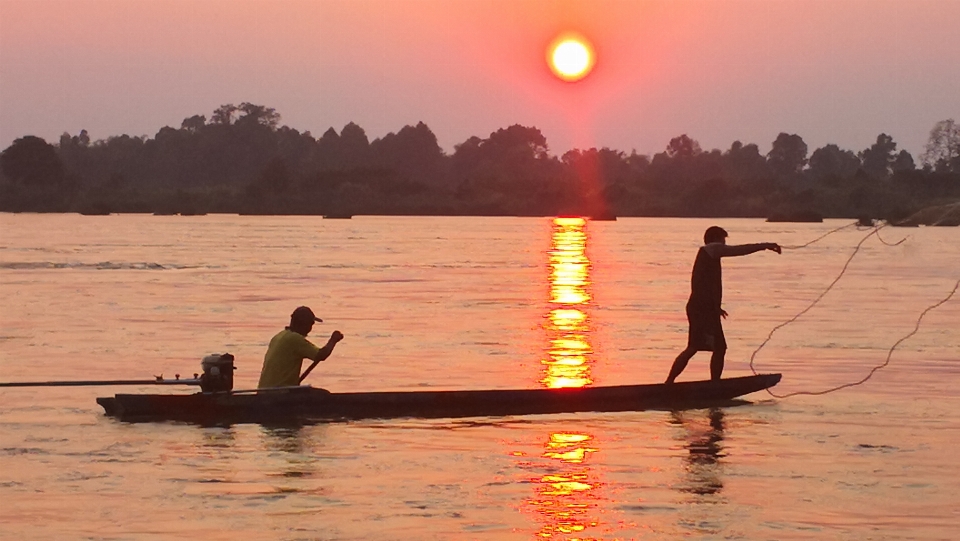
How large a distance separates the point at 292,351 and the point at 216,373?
0.86 m

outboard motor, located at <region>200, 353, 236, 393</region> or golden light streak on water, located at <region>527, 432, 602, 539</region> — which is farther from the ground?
outboard motor, located at <region>200, 353, 236, 393</region>

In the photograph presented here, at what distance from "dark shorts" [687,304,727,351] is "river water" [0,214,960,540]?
2.68 feet

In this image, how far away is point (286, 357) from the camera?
639 inches

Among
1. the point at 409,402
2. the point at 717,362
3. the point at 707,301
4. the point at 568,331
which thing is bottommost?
the point at 409,402

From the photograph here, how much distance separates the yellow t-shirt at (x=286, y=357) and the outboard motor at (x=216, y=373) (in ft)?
1.30

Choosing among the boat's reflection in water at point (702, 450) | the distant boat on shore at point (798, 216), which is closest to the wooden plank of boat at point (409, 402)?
the boat's reflection in water at point (702, 450)

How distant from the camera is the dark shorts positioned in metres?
17.5

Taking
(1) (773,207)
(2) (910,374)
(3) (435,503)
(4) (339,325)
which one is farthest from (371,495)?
(1) (773,207)

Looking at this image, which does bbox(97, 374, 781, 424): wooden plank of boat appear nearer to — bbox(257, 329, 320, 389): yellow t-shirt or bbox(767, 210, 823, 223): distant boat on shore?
bbox(257, 329, 320, 389): yellow t-shirt

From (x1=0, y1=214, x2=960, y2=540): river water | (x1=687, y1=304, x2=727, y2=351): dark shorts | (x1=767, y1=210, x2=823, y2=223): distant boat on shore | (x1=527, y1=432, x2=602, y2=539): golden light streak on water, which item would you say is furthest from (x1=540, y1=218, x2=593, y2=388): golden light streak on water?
(x1=767, y1=210, x2=823, y2=223): distant boat on shore

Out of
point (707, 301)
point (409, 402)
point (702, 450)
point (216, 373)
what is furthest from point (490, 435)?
point (707, 301)

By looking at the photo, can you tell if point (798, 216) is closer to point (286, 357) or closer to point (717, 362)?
point (717, 362)

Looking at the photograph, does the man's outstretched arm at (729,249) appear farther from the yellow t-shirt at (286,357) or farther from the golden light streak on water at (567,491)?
the yellow t-shirt at (286,357)

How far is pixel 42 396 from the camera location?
1928cm
